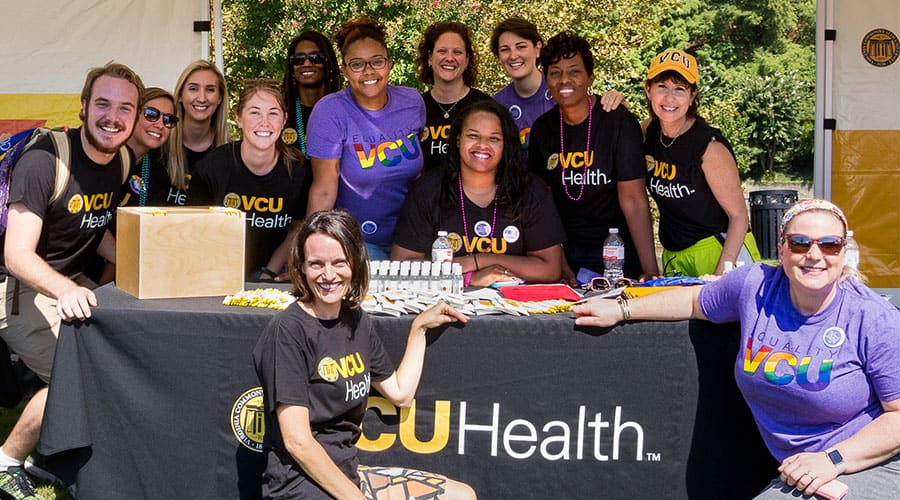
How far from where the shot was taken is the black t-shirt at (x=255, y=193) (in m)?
4.30

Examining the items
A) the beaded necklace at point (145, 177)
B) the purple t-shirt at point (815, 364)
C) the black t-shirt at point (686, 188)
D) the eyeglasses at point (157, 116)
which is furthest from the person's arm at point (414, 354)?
the eyeglasses at point (157, 116)

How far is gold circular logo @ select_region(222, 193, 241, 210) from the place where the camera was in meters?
4.29

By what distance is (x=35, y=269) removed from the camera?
3572 millimetres

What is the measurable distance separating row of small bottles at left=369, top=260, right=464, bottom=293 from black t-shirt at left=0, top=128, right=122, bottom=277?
117 centimetres

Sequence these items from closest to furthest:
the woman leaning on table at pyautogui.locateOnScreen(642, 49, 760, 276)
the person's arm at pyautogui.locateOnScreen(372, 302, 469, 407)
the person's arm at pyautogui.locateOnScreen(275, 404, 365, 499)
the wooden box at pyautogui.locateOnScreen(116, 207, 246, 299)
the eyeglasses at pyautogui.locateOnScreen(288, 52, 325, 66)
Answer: the person's arm at pyautogui.locateOnScreen(275, 404, 365, 499), the person's arm at pyautogui.locateOnScreen(372, 302, 469, 407), the wooden box at pyautogui.locateOnScreen(116, 207, 246, 299), the woman leaning on table at pyautogui.locateOnScreen(642, 49, 760, 276), the eyeglasses at pyautogui.locateOnScreen(288, 52, 325, 66)

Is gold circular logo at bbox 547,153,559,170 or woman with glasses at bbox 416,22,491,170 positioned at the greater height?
woman with glasses at bbox 416,22,491,170

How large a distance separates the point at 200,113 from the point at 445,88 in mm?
1175

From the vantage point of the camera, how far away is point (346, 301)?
9.83ft

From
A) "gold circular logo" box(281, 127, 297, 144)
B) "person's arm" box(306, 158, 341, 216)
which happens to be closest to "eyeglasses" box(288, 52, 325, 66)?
"gold circular logo" box(281, 127, 297, 144)

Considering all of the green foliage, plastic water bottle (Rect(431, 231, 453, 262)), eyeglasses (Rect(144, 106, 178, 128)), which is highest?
the green foliage

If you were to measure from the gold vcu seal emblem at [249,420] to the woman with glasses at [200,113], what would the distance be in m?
1.60

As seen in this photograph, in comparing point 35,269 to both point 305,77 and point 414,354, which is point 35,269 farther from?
point 305,77

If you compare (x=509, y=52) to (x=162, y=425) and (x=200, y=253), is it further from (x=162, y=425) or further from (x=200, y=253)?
(x=162, y=425)

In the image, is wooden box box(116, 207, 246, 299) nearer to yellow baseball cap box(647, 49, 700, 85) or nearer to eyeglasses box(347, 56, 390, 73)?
eyeglasses box(347, 56, 390, 73)
